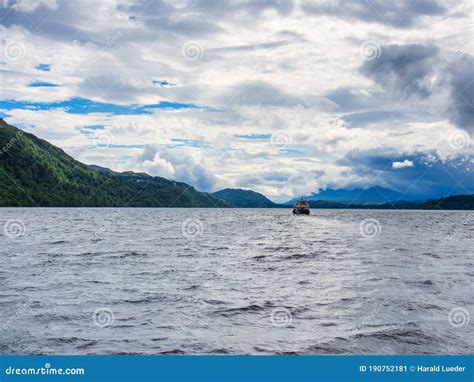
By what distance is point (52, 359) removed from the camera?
40.3 feet

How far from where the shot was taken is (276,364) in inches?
480

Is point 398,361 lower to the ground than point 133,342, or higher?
higher

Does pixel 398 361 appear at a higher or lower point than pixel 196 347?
higher

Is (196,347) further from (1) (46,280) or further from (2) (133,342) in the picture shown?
(1) (46,280)

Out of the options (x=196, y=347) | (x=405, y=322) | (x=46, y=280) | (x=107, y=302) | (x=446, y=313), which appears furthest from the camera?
(x=46, y=280)

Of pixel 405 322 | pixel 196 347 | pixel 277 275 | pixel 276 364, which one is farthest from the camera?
pixel 277 275

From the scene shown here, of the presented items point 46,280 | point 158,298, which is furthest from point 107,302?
point 46,280

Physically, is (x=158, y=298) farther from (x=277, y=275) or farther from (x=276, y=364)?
(x=276, y=364)

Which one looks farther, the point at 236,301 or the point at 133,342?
the point at 236,301

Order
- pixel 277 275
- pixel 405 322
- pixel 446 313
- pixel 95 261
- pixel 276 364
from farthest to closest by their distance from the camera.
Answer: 1. pixel 95 261
2. pixel 277 275
3. pixel 446 313
4. pixel 405 322
5. pixel 276 364

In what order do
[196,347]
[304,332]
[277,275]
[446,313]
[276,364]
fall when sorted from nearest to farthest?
[276,364] < [196,347] < [304,332] < [446,313] < [277,275]

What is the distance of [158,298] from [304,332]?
9764 mm

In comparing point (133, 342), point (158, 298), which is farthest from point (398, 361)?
point (158, 298)

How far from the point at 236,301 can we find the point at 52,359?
13.3 m
